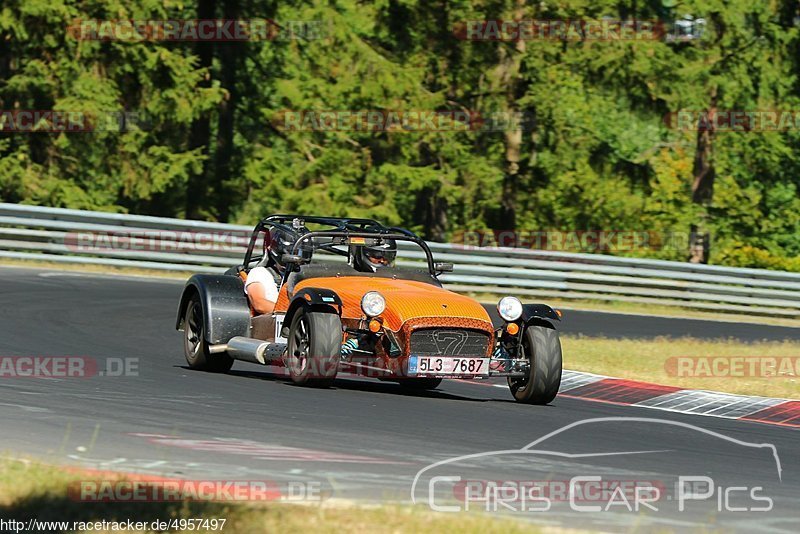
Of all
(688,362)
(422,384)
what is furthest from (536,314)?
(688,362)

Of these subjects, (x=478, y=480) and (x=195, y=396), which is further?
(x=195, y=396)

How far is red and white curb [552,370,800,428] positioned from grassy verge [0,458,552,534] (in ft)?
20.8

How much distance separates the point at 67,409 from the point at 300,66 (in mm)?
28921

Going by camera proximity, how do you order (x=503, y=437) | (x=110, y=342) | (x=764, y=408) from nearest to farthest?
(x=503, y=437) < (x=764, y=408) < (x=110, y=342)

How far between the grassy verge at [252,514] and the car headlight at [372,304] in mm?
4711

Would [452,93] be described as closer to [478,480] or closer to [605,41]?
[605,41]

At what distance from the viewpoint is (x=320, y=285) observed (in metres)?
12.3

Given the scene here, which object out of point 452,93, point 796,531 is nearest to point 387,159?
point 452,93

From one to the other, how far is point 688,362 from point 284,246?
6.04m

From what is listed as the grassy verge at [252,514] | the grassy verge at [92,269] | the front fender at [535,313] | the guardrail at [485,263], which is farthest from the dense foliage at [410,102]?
the grassy verge at [252,514]

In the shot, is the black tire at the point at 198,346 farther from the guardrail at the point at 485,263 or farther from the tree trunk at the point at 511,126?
the tree trunk at the point at 511,126

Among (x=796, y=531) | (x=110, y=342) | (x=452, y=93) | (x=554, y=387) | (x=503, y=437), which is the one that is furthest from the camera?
(x=452, y=93)

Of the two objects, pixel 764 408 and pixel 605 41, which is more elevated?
pixel 605 41

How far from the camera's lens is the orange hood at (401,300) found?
11484mm
